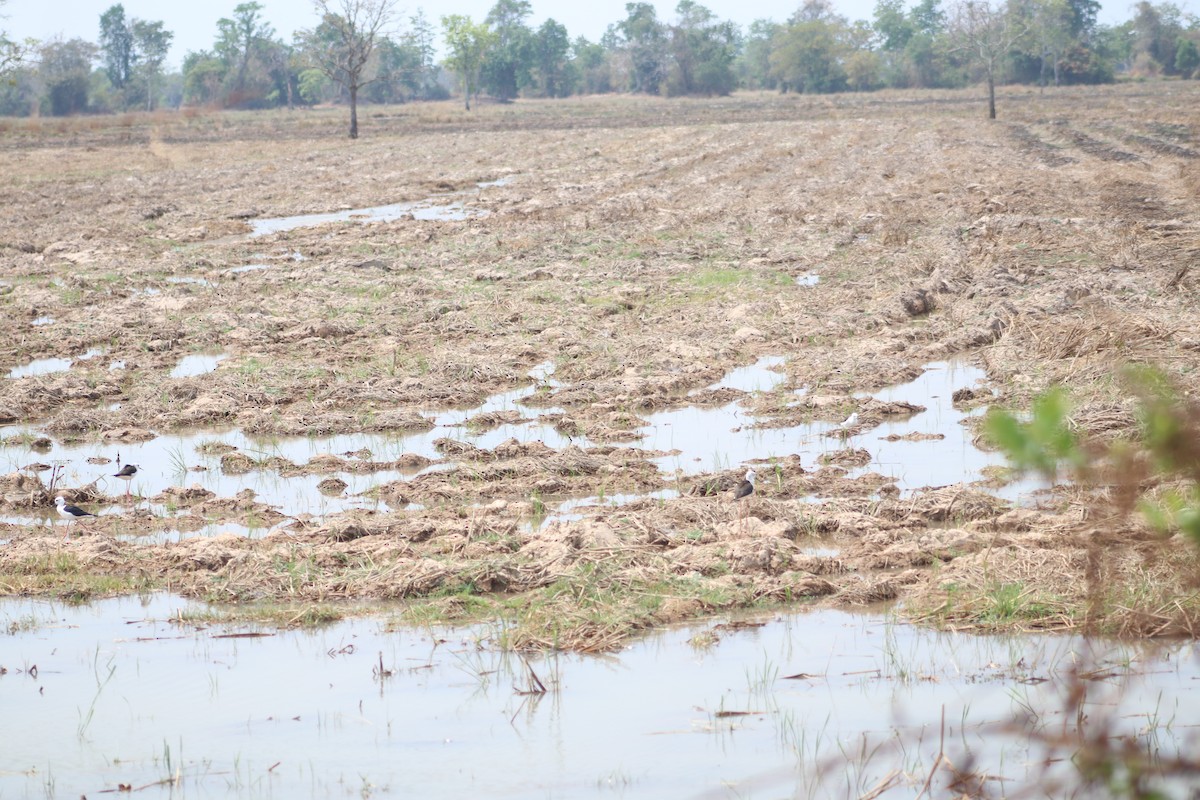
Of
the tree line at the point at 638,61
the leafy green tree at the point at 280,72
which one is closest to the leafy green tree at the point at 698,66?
the tree line at the point at 638,61

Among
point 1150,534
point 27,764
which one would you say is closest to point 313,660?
point 27,764

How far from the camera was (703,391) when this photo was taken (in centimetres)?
981

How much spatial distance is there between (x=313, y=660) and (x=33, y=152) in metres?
40.6

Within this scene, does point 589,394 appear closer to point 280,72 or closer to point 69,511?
point 69,511

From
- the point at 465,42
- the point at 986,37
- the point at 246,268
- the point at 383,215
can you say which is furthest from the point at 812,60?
the point at 246,268

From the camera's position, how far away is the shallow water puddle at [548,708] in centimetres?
418

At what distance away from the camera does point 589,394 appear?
9.73 meters

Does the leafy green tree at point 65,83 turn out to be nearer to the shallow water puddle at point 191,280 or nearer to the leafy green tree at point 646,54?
the leafy green tree at point 646,54

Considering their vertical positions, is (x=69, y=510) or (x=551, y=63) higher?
(x=551, y=63)

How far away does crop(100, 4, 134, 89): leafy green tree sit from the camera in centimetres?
11600

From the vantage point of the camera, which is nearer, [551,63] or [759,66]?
[551,63]

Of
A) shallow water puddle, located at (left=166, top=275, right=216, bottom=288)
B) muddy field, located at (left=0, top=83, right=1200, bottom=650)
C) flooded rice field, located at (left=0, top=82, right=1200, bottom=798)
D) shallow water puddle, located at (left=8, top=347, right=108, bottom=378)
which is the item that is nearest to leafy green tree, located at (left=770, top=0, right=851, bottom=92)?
muddy field, located at (left=0, top=83, right=1200, bottom=650)

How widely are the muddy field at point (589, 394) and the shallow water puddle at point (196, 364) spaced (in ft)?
0.17

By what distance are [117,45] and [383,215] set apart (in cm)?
10683
